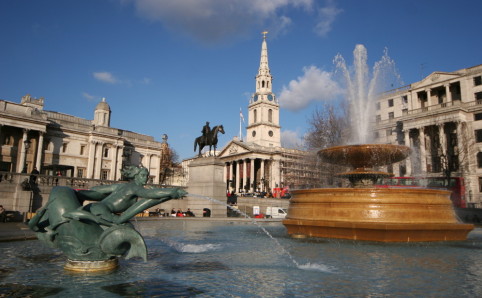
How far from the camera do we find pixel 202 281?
14.9ft

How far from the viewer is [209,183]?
23531 millimetres

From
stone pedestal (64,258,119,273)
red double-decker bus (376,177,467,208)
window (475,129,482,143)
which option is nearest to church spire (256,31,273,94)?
window (475,129,482,143)

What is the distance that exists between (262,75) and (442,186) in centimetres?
6878

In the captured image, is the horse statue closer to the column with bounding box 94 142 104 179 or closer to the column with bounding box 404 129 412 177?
the column with bounding box 404 129 412 177

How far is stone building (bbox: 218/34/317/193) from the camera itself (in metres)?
83.9

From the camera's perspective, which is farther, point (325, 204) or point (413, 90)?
point (413, 90)

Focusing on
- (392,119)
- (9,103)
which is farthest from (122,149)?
(392,119)

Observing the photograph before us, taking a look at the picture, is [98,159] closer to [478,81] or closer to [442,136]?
[442,136]

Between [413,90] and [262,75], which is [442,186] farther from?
[262,75]

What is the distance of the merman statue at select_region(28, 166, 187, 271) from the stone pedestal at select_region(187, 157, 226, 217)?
18059mm

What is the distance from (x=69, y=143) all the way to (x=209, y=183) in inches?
1677

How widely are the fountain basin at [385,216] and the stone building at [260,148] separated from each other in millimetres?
67061

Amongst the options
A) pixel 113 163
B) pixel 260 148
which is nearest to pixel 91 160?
pixel 113 163

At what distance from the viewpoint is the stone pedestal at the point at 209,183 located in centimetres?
2342
